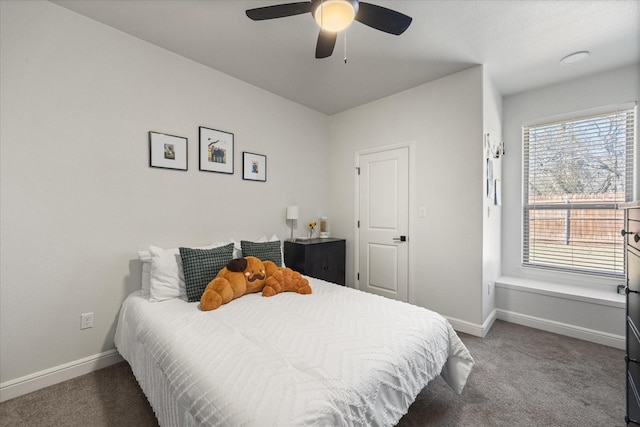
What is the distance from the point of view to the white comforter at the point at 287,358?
100 cm

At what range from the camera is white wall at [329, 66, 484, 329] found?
2.70m

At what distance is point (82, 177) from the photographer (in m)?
2.02

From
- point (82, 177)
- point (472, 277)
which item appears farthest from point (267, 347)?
point (472, 277)

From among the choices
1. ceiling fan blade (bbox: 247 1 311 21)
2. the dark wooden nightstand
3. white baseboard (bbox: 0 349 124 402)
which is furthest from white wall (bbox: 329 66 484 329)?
white baseboard (bbox: 0 349 124 402)

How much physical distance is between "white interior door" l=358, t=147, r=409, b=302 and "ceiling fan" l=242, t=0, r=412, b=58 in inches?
69.8

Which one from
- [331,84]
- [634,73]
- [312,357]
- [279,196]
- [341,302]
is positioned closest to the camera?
[312,357]

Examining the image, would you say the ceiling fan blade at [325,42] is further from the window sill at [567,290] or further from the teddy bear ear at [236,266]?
the window sill at [567,290]

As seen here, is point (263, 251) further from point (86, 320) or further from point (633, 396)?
point (633, 396)

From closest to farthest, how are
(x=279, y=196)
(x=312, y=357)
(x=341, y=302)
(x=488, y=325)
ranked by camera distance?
(x=312, y=357) < (x=341, y=302) < (x=488, y=325) < (x=279, y=196)

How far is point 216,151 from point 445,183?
244cm

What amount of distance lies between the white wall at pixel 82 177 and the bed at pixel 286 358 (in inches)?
15.8

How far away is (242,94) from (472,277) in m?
3.11

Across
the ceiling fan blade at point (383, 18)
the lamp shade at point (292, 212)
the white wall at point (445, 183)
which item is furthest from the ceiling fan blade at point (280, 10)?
the lamp shade at point (292, 212)

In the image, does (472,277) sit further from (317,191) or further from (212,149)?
(212,149)
